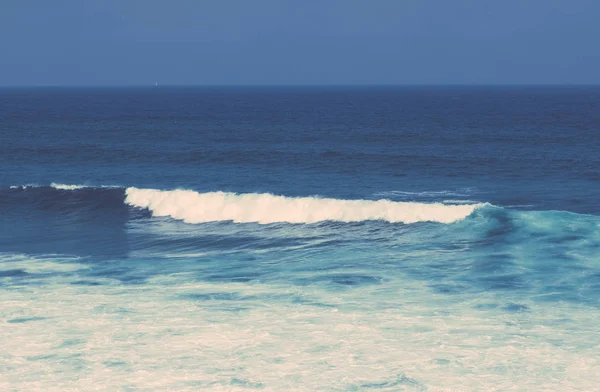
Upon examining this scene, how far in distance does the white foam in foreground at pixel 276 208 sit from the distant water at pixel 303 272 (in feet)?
0.37

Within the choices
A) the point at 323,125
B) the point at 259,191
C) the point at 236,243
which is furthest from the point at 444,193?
the point at 323,125

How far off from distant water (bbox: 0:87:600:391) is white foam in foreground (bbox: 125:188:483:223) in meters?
0.11

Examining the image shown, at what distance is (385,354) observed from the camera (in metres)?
17.2

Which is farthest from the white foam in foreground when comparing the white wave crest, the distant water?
the white wave crest

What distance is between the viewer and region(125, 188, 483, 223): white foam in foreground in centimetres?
3312

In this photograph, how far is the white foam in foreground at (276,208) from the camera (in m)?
33.1

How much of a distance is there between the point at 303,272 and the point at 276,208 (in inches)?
432

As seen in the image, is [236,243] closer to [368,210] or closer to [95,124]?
[368,210]

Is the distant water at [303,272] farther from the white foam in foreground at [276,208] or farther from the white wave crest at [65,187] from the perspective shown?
the white wave crest at [65,187]

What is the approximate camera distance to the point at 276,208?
117 ft

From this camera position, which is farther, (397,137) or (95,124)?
(95,124)

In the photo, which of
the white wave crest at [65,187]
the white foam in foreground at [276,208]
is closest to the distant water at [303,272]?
the white foam in foreground at [276,208]

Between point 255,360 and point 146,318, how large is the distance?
4461mm

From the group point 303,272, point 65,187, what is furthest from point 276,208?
point 65,187
